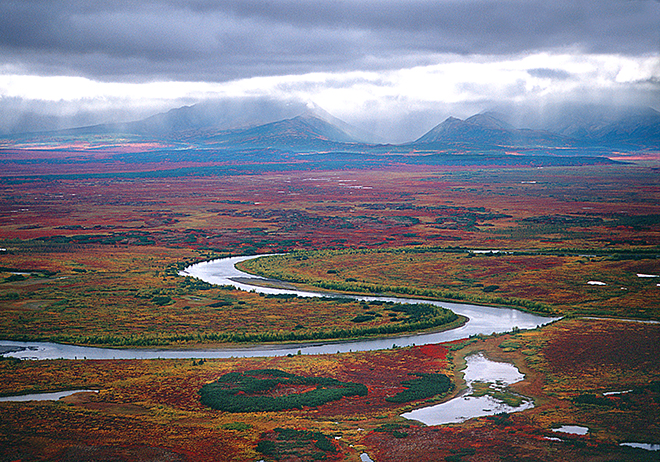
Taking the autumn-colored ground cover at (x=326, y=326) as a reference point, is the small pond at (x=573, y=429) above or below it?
above

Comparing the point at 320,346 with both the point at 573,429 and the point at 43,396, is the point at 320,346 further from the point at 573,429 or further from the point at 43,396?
the point at 573,429

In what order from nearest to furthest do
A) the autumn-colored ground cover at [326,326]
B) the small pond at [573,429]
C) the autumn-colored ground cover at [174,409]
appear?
the autumn-colored ground cover at [174,409]
the autumn-colored ground cover at [326,326]
the small pond at [573,429]

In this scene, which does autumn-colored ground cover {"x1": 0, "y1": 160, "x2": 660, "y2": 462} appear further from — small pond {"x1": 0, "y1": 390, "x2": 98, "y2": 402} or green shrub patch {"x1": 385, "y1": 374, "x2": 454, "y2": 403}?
green shrub patch {"x1": 385, "y1": 374, "x2": 454, "y2": 403}

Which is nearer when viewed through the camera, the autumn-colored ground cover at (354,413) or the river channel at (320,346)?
the autumn-colored ground cover at (354,413)

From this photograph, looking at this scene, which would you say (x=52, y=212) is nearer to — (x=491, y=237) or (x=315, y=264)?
(x=315, y=264)

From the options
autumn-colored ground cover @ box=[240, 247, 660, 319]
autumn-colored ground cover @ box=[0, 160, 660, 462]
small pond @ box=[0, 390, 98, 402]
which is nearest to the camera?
autumn-colored ground cover @ box=[0, 160, 660, 462]

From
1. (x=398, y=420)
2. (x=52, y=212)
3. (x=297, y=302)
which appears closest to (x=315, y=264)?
(x=297, y=302)

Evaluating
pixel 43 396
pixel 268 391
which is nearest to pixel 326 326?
pixel 268 391

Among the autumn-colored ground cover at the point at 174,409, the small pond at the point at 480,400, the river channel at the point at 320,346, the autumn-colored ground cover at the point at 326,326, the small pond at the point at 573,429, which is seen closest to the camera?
the autumn-colored ground cover at the point at 174,409

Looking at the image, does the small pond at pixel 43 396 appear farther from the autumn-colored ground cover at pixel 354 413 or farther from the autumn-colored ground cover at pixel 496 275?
the autumn-colored ground cover at pixel 496 275

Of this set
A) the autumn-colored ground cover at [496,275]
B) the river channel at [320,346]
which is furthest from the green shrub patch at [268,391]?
the autumn-colored ground cover at [496,275]

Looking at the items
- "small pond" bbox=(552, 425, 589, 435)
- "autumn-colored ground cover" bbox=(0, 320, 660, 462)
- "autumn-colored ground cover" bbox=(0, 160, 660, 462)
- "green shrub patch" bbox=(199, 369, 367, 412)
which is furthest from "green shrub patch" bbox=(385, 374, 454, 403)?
"small pond" bbox=(552, 425, 589, 435)
